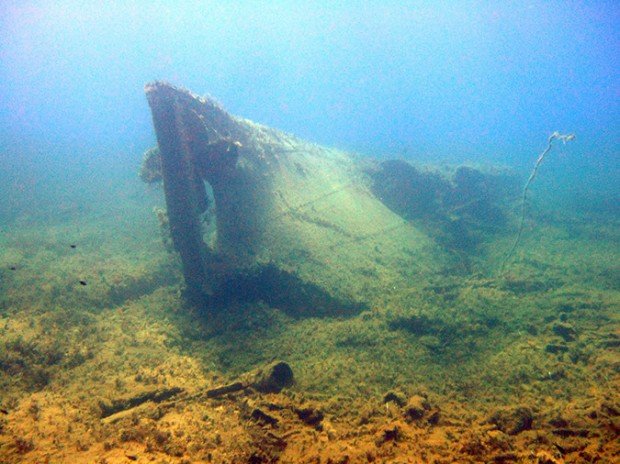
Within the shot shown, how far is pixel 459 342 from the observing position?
6.39m

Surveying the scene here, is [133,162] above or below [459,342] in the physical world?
above

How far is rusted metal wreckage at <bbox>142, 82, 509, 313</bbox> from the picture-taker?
7645 millimetres

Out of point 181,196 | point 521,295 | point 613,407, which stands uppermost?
point 181,196

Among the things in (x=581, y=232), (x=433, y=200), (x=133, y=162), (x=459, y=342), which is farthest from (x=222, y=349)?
(x=133, y=162)

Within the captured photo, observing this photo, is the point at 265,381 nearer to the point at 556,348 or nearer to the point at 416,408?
the point at 416,408

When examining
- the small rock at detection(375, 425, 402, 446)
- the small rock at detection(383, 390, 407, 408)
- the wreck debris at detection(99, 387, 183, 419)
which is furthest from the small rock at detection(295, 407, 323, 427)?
the wreck debris at detection(99, 387, 183, 419)

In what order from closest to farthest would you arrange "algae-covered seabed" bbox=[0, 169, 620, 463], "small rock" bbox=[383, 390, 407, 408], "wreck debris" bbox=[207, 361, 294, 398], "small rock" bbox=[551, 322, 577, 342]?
"algae-covered seabed" bbox=[0, 169, 620, 463]
"small rock" bbox=[383, 390, 407, 408]
"wreck debris" bbox=[207, 361, 294, 398]
"small rock" bbox=[551, 322, 577, 342]

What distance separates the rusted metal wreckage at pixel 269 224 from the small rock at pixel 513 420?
366 cm

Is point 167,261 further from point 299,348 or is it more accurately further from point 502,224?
point 502,224

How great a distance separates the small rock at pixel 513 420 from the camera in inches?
154

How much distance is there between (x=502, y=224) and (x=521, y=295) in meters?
7.33

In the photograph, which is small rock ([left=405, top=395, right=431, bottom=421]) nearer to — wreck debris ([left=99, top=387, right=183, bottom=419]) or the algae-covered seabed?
the algae-covered seabed

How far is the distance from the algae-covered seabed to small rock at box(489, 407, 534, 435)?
0.05ft

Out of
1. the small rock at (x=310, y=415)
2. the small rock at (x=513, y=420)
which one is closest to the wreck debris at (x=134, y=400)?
the small rock at (x=310, y=415)
